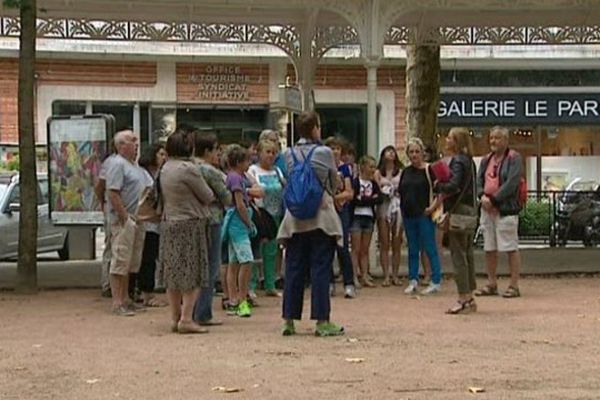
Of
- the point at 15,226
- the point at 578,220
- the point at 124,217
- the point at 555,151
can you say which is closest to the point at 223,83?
the point at 555,151

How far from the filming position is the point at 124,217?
10.9m

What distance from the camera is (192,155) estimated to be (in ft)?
32.1

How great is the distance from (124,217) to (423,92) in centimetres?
985

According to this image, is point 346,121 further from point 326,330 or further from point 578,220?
point 326,330

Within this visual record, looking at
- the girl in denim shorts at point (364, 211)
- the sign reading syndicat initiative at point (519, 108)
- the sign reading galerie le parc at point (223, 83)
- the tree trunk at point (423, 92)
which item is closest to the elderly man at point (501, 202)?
the girl in denim shorts at point (364, 211)

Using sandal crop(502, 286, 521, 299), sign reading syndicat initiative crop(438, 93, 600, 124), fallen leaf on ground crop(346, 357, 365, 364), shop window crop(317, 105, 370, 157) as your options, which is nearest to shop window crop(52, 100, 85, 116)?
shop window crop(317, 105, 370, 157)

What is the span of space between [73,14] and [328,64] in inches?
508

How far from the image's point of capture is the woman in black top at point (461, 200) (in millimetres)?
10844

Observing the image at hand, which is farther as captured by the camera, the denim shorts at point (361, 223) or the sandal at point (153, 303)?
the denim shorts at point (361, 223)

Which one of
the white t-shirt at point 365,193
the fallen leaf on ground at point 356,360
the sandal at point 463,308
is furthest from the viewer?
the white t-shirt at point 365,193

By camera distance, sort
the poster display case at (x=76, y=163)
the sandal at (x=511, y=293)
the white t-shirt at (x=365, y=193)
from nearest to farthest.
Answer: the sandal at (x=511, y=293)
the white t-shirt at (x=365, y=193)
the poster display case at (x=76, y=163)

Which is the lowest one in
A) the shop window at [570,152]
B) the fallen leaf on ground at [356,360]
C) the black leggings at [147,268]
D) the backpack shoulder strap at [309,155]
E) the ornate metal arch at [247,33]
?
the fallen leaf on ground at [356,360]

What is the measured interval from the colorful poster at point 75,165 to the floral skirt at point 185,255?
4709 mm

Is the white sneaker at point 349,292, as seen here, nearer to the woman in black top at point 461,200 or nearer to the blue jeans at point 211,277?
the woman in black top at point 461,200
